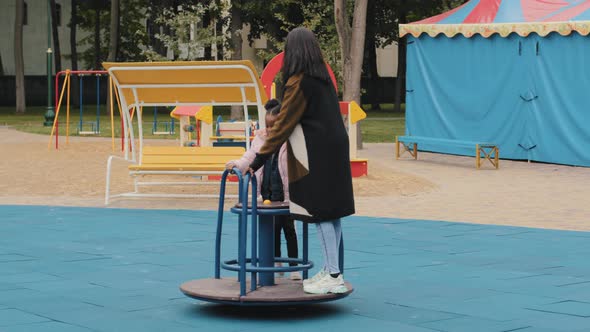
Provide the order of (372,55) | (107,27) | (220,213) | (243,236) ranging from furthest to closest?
(107,27)
(372,55)
(220,213)
(243,236)

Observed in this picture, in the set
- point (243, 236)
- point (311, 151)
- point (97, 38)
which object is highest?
point (311, 151)

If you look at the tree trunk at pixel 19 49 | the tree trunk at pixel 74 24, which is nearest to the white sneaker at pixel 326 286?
the tree trunk at pixel 19 49

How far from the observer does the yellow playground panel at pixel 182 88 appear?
14.1 meters

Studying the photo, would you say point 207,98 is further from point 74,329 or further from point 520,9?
point 520,9

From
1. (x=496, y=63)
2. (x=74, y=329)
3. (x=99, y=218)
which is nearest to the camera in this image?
(x=74, y=329)

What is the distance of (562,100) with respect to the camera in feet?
69.8

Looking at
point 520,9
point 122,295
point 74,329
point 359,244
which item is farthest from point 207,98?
point 520,9

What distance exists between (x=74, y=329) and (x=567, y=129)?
15625mm

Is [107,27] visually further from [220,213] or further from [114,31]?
[220,213]

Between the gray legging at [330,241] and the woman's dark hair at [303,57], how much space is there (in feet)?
3.09

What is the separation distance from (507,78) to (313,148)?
15.6 m

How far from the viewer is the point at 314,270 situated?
367 inches

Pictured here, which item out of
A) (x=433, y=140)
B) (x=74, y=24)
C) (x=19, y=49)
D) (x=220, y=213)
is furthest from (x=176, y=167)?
(x=74, y=24)

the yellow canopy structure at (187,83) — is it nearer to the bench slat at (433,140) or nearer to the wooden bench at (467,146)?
the wooden bench at (467,146)
